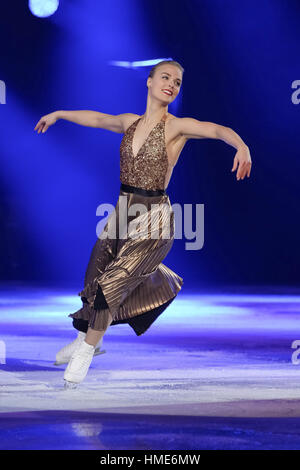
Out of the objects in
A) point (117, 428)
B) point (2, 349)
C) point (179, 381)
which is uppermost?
point (2, 349)

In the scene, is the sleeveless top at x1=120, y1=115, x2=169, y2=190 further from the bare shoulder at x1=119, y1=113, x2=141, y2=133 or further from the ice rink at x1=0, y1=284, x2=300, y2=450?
the ice rink at x1=0, y1=284, x2=300, y2=450

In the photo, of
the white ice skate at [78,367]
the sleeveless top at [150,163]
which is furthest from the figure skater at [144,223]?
the white ice skate at [78,367]

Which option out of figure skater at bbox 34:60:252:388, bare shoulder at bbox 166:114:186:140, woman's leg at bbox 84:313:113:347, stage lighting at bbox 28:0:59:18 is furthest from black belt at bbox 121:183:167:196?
stage lighting at bbox 28:0:59:18

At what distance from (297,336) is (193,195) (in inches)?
163

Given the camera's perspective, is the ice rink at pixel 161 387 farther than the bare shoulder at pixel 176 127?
No

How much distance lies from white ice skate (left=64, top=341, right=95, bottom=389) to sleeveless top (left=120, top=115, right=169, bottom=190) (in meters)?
0.78

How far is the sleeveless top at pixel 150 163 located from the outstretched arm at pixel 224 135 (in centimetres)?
12


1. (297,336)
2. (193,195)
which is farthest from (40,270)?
(297,336)

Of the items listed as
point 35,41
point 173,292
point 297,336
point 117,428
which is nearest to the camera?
point 117,428

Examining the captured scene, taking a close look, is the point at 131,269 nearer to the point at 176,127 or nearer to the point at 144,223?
the point at 144,223

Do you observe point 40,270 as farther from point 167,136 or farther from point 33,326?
point 167,136

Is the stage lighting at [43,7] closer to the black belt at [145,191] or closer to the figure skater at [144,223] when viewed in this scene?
the figure skater at [144,223]

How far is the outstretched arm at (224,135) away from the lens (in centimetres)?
316

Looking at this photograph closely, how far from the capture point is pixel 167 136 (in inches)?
145
